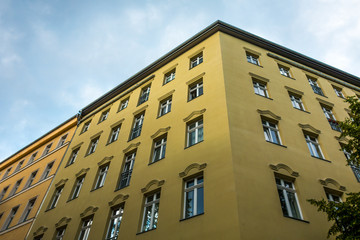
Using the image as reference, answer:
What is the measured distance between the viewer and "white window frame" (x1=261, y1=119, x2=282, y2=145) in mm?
12703

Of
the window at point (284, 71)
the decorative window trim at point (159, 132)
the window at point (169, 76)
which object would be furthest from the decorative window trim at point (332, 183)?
the window at point (169, 76)

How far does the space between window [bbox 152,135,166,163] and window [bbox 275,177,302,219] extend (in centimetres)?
571

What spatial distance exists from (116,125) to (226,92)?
9.52 m

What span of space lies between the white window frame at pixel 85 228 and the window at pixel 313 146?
37.8 ft

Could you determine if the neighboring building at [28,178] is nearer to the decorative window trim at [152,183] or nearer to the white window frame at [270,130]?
the decorative window trim at [152,183]

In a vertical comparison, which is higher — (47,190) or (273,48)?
(273,48)

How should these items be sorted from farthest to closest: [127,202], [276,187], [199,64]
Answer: [199,64] → [127,202] → [276,187]

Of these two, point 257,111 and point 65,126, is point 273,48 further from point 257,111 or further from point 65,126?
point 65,126

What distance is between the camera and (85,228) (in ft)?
46.6

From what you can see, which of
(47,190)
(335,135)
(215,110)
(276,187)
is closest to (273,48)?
(335,135)

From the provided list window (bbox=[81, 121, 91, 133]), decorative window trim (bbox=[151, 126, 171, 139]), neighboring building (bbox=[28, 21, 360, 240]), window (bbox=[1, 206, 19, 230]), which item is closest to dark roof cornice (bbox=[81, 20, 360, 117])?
neighboring building (bbox=[28, 21, 360, 240])

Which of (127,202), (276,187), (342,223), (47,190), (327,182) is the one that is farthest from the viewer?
(47,190)

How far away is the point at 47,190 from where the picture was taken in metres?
19.8

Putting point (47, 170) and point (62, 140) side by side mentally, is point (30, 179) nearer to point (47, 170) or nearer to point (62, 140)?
point (47, 170)
